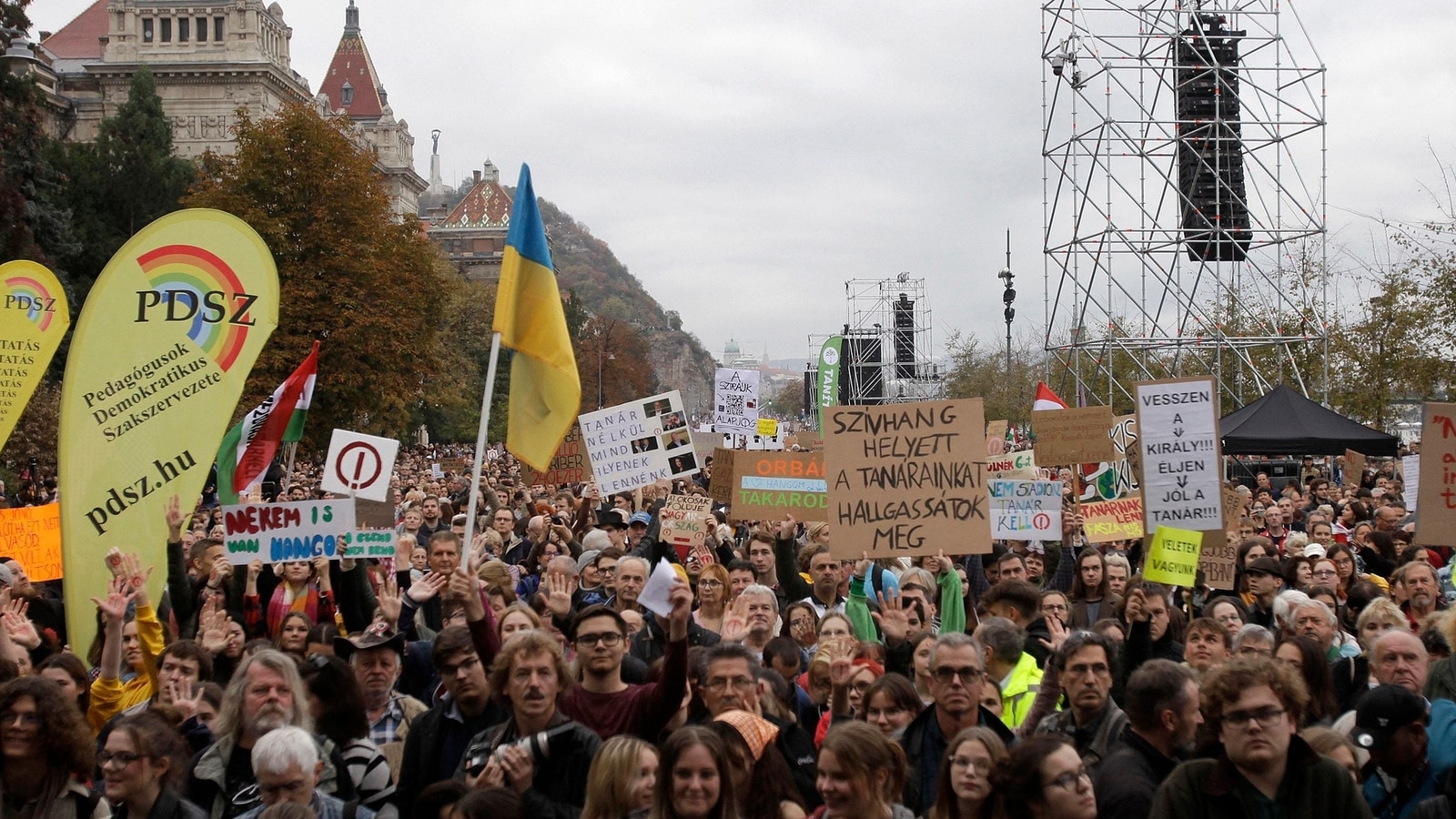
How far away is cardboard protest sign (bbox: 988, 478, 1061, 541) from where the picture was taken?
37.3 ft

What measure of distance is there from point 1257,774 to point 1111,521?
25.3 ft

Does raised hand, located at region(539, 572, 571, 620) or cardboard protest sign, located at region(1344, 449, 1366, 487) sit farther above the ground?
cardboard protest sign, located at region(1344, 449, 1366, 487)

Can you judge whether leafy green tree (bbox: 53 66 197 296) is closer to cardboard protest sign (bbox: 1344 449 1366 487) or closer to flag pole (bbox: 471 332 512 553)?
cardboard protest sign (bbox: 1344 449 1366 487)

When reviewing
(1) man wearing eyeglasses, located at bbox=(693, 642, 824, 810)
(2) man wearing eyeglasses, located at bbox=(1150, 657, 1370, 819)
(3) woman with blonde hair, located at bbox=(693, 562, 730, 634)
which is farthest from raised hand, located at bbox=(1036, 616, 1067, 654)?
(2) man wearing eyeglasses, located at bbox=(1150, 657, 1370, 819)

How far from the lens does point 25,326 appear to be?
11.1 m

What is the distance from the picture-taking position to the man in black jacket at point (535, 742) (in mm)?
4910

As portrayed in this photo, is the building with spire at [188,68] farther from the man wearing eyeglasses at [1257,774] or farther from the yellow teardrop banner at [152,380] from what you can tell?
the man wearing eyeglasses at [1257,774]

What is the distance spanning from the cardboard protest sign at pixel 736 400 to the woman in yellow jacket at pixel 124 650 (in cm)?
1853

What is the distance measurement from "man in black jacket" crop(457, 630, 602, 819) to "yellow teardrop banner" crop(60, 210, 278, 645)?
338 cm

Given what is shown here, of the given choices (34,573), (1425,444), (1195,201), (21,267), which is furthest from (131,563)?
(1195,201)

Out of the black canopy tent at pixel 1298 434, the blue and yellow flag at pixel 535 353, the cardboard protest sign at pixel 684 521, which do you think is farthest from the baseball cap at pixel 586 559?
the black canopy tent at pixel 1298 434

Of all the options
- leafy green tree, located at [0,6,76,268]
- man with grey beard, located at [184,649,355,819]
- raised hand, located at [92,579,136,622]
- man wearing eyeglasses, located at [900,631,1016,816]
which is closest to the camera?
man with grey beard, located at [184,649,355,819]

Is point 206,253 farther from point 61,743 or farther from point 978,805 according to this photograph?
point 978,805

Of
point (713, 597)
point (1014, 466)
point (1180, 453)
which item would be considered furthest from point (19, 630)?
point (1014, 466)
